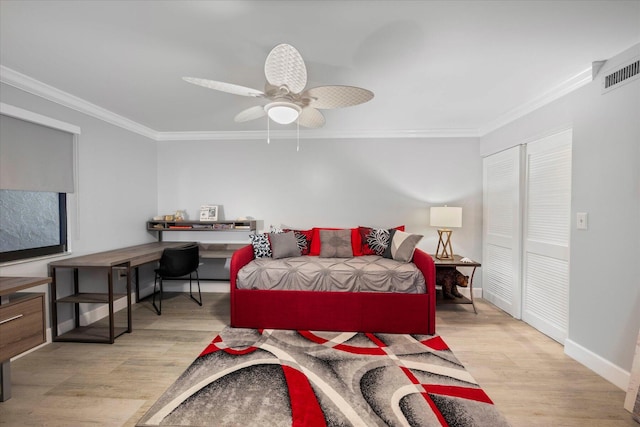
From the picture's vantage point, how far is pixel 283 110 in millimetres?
2166

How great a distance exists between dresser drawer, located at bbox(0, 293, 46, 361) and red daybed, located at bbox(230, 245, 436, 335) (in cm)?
146

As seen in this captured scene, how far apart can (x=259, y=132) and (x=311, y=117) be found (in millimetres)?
2019

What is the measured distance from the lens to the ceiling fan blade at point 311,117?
8.17ft

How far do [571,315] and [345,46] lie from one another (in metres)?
2.81

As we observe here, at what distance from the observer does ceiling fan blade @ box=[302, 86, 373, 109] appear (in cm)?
198

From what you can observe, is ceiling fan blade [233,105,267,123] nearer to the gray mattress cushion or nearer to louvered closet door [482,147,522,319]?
the gray mattress cushion

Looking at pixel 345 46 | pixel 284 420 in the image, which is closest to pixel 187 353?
pixel 284 420

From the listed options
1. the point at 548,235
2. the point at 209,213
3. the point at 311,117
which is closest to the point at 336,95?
the point at 311,117

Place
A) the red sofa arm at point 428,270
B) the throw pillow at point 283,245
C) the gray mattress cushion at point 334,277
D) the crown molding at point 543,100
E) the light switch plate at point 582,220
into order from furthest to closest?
the throw pillow at point 283,245, the gray mattress cushion at point 334,277, the red sofa arm at point 428,270, the crown molding at point 543,100, the light switch plate at point 582,220

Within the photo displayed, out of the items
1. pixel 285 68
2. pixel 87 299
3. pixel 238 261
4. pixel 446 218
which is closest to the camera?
pixel 285 68

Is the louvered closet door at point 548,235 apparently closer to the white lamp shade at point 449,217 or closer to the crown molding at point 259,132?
the crown molding at point 259,132

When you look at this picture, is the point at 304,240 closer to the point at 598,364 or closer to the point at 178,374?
the point at 178,374

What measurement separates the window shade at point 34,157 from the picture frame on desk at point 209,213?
62.7 inches

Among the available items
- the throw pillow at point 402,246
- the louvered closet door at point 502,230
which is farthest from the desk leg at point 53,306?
the louvered closet door at point 502,230
